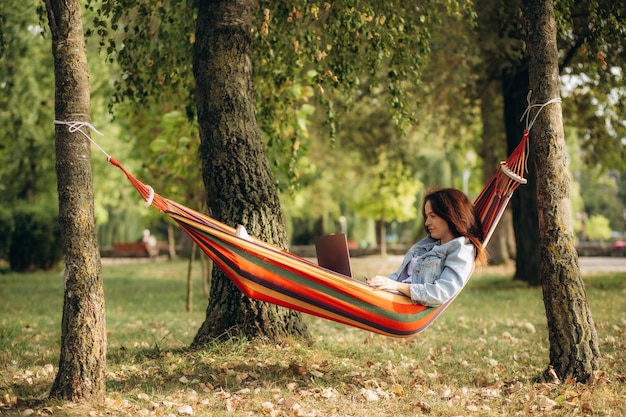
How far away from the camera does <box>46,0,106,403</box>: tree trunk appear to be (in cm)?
356

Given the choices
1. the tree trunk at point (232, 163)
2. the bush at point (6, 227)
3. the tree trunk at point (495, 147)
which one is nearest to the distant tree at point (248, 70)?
the tree trunk at point (232, 163)

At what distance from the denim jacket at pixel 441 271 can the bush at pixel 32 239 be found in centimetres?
1342

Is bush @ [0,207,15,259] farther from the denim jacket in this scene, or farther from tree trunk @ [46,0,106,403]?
the denim jacket

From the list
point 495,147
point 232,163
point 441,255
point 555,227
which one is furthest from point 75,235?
point 495,147

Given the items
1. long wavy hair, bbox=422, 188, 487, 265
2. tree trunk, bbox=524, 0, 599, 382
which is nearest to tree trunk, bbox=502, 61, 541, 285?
tree trunk, bbox=524, 0, 599, 382

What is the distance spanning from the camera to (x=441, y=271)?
12.6 ft

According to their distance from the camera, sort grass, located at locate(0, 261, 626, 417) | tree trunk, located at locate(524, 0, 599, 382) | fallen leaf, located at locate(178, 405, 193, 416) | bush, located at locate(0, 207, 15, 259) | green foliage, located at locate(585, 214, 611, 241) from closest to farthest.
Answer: fallen leaf, located at locate(178, 405, 193, 416)
grass, located at locate(0, 261, 626, 417)
tree trunk, located at locate(524, 0, 599, 382)
bush, located at locate(0, 207, 15, 259)
green foliage, located at locate(585, 214, 611, 241)

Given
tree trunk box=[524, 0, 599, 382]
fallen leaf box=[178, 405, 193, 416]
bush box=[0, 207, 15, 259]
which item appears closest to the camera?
fallen leaf box=[178, 405, 193, 416]

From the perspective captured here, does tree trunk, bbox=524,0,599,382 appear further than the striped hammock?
Yes

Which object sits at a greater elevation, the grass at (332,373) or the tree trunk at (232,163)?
the tree trunk at (232,163)

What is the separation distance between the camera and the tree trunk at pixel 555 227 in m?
4.00

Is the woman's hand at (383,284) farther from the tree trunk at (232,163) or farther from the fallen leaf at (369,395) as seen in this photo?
the tree trunk at (232,163)

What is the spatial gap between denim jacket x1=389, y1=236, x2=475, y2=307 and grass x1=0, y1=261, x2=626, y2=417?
654mm

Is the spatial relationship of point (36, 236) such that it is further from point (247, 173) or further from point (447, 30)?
point (247, 173)
